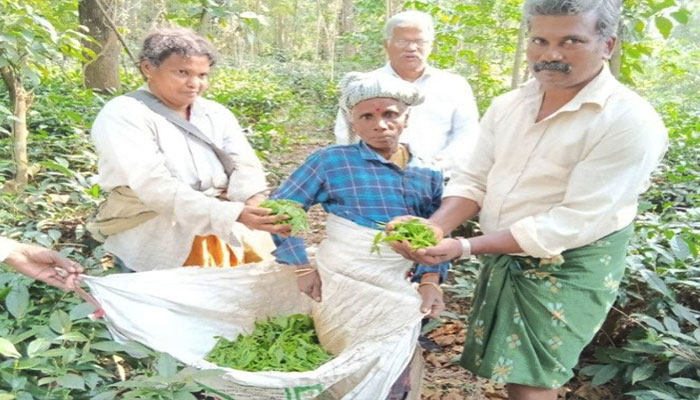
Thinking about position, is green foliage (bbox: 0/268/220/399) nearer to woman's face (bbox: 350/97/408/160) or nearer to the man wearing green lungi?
the man wearing green lungi

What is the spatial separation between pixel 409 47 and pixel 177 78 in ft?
4.52

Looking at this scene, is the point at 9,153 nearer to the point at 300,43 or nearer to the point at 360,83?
the point at 360,83

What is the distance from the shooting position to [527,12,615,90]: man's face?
5.46ft

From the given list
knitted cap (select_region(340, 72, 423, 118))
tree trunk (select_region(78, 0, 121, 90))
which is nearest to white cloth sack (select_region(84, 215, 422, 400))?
knitted cap (select_region(340, 72, 423, 118))

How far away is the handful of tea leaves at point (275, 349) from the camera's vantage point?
2.11 meters

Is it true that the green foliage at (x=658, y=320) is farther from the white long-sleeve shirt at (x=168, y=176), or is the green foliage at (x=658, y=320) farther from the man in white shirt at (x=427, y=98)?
the white long-sleeve shirt at (x=168, y=176)

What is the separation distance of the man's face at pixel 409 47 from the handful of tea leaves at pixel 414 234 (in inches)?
59.8

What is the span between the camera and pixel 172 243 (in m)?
2.37

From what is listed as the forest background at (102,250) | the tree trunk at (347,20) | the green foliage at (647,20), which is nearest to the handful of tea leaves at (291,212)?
the forest background at (102,250)

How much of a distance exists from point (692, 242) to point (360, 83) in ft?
5.33

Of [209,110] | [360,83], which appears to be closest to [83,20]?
[209,110]

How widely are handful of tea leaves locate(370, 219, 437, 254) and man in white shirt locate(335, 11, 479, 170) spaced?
128 centimetres

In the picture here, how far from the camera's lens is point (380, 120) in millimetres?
2098

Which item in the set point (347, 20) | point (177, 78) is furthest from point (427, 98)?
point (347, 20)
